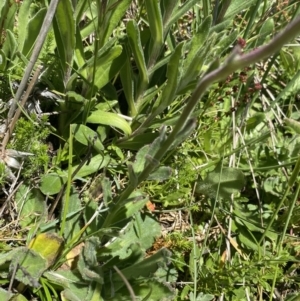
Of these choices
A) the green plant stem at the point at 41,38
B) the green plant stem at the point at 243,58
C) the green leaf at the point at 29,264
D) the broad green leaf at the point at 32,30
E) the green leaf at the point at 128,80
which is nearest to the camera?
the green plant stem at the point at 243,58

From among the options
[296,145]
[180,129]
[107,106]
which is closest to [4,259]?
[107,106]

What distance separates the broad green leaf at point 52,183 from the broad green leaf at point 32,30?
450mm

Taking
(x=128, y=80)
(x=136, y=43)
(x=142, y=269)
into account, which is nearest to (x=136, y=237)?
(x=142, y=269)

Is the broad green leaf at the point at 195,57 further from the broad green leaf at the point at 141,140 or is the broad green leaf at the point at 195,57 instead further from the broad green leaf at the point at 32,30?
the broad green leaf at the point at 32,30

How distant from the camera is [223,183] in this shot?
1981 millimetres

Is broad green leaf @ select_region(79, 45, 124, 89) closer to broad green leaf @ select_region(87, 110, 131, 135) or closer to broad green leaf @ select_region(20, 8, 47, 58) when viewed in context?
broad green leaf @ select_region(87, 110, 131, 135)

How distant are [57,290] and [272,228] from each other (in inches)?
35.5

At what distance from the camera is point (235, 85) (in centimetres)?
219

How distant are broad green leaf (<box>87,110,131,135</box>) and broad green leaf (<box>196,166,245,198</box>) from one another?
38cm

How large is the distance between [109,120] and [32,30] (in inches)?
16.2

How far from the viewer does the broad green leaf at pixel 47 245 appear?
1.62m

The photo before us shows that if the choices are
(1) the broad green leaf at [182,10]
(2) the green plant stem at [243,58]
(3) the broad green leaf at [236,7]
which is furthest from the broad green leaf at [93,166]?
(2) the green plant stem at [243,58]

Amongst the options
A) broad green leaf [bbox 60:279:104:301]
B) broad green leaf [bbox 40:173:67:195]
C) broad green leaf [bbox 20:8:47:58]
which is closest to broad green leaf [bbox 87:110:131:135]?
broad green leaf [bbox 40:173:67:195]

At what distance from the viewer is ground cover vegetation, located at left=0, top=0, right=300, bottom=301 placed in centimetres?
162
